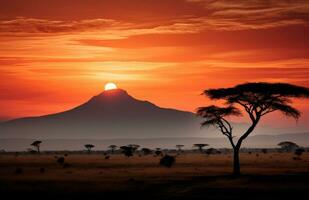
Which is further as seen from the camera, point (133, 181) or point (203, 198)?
point (133, 181)

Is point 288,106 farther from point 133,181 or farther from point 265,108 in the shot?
point 133,181

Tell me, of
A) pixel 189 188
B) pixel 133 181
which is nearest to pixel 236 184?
pixel 189 188

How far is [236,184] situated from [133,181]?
8.97 metres

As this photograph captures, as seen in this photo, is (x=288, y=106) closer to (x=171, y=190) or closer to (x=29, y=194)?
(x=171, y=190)

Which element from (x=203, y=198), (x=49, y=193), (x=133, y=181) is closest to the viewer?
(x=203, y=198)

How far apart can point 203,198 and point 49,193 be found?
10.7 meters

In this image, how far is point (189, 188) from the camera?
44.8 m

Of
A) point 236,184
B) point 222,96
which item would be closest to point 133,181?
point 236,184

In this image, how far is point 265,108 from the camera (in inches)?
2454

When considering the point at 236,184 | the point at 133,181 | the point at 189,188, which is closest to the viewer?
the point at 189,188

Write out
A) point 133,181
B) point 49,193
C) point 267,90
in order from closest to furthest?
point 49,193, point 133,181, point 267,90

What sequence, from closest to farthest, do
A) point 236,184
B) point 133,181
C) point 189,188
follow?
point 189,188, point 236,184, point 133,181

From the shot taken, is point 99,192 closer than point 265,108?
Yes

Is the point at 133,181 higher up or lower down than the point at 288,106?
lower down
